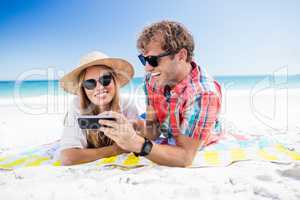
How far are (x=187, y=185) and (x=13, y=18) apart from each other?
20456 mm

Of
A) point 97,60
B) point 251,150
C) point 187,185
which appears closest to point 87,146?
point 97,60

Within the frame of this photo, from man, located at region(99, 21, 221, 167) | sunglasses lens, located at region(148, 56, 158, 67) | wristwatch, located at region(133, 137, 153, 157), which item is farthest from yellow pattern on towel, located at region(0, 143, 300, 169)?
sunglasses lens, located at region(148, 56, 158, 67)

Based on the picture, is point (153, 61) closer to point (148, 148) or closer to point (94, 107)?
point (94, 107)

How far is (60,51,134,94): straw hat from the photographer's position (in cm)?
328

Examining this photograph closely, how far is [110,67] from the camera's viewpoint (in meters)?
3.54

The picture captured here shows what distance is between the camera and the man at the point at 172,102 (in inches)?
107

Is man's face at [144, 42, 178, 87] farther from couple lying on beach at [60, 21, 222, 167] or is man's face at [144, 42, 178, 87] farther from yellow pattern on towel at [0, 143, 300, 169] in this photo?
yellow pattern on towel at [0, 143, 300, 169]

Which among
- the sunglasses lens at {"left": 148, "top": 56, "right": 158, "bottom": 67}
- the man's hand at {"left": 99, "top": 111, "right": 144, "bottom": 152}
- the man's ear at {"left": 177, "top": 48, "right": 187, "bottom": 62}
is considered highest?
the man's ear at {"left": 177, "top": 48, "right": 187, "bottom": 62}

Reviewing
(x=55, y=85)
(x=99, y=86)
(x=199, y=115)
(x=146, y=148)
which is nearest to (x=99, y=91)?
(x=99, y=86)

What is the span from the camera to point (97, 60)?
3.23 m

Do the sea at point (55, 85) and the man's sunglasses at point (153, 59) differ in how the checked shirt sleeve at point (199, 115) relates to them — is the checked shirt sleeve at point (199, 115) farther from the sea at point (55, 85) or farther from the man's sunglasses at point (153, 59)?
the sea at point (55, 85)

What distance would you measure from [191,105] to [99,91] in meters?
→ 1.11

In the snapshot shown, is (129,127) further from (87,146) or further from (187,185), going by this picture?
(87,146)

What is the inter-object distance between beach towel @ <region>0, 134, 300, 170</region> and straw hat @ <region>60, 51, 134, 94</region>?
3.02 feet
